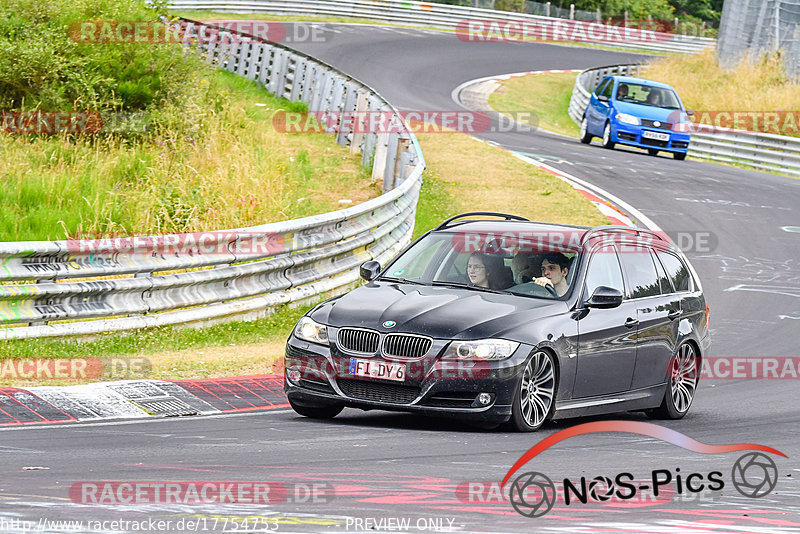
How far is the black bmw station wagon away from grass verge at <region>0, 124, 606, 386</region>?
201 centimetres

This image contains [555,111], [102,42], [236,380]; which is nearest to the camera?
[236,380]

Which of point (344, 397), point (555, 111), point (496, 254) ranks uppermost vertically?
point (496, 254)

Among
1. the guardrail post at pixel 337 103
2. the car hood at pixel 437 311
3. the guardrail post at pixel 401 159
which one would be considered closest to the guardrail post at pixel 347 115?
the guardrail post at pixel 337 103

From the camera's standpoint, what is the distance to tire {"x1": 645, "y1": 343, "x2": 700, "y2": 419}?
10.3 meters

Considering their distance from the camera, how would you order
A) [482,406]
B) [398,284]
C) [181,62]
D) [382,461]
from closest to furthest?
[382,461], [482,406], [398,284], [181,62]

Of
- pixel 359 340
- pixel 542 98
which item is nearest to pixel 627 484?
pixel 359 340

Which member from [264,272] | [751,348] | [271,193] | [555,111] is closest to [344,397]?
[264,272]

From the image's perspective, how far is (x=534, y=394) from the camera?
8688mm

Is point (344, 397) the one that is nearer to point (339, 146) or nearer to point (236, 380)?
point (236, 380)

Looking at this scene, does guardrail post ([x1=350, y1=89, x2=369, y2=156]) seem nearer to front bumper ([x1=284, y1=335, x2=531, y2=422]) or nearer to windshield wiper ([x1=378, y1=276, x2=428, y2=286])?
windshield wiper ([x1=378, y1=276, x2=428, y2=286])

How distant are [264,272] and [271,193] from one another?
151 inches

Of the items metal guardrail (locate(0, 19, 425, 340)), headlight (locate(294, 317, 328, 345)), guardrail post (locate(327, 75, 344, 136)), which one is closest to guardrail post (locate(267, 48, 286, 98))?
guardrail post (locate(327, 75, 344, 136))

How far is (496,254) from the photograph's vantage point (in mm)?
9602

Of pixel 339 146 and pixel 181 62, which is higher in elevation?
pixel 181 62
